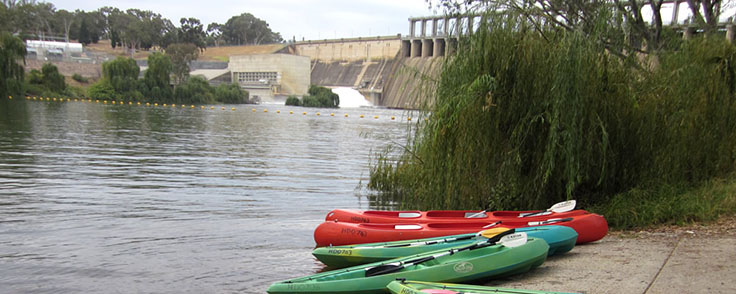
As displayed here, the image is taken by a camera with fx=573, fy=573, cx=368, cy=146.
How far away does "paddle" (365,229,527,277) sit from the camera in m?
5.56

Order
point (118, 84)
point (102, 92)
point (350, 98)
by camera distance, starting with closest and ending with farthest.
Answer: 1. point (118, 84)
2. point (102, 92)
3. point (350, 98)

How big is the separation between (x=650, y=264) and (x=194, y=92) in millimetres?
65133

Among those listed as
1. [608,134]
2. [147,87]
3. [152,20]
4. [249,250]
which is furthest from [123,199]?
[152,20]

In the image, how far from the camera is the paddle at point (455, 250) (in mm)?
5559

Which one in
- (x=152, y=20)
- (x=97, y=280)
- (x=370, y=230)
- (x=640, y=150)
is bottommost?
(x=97, y=280)

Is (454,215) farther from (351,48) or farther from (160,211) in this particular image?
(351,48)

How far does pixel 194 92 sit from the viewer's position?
6625 cm

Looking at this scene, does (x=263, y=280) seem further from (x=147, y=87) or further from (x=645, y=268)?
(x=147, y=87)

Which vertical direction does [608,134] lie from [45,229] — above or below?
above

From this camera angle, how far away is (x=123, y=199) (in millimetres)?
11281

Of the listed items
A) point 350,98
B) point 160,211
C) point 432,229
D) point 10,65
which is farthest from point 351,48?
point 432,229

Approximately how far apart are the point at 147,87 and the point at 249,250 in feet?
189

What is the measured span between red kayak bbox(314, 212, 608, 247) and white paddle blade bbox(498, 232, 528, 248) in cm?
123

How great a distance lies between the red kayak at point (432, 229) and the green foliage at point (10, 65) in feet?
160
